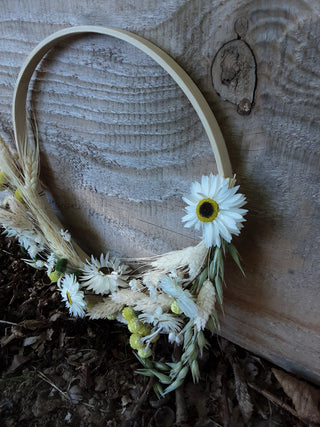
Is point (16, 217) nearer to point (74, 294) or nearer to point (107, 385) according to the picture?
point (74, 294)

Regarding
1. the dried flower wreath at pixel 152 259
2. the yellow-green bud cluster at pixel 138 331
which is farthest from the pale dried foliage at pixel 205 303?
the yellow-green bud cluster at pixel 138 331

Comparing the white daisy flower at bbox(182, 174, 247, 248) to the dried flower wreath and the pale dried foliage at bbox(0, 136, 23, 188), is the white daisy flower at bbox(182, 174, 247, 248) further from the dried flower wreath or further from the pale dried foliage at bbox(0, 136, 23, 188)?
the pale dried foliage at bbox(0, 136, 23, 188)

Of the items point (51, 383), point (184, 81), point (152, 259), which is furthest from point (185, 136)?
point (51, 383)

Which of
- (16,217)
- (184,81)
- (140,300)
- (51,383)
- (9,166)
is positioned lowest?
→ (51,383)

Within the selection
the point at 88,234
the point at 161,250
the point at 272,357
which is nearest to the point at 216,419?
the point at 272,357

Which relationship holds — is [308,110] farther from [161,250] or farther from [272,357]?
[272,357]
